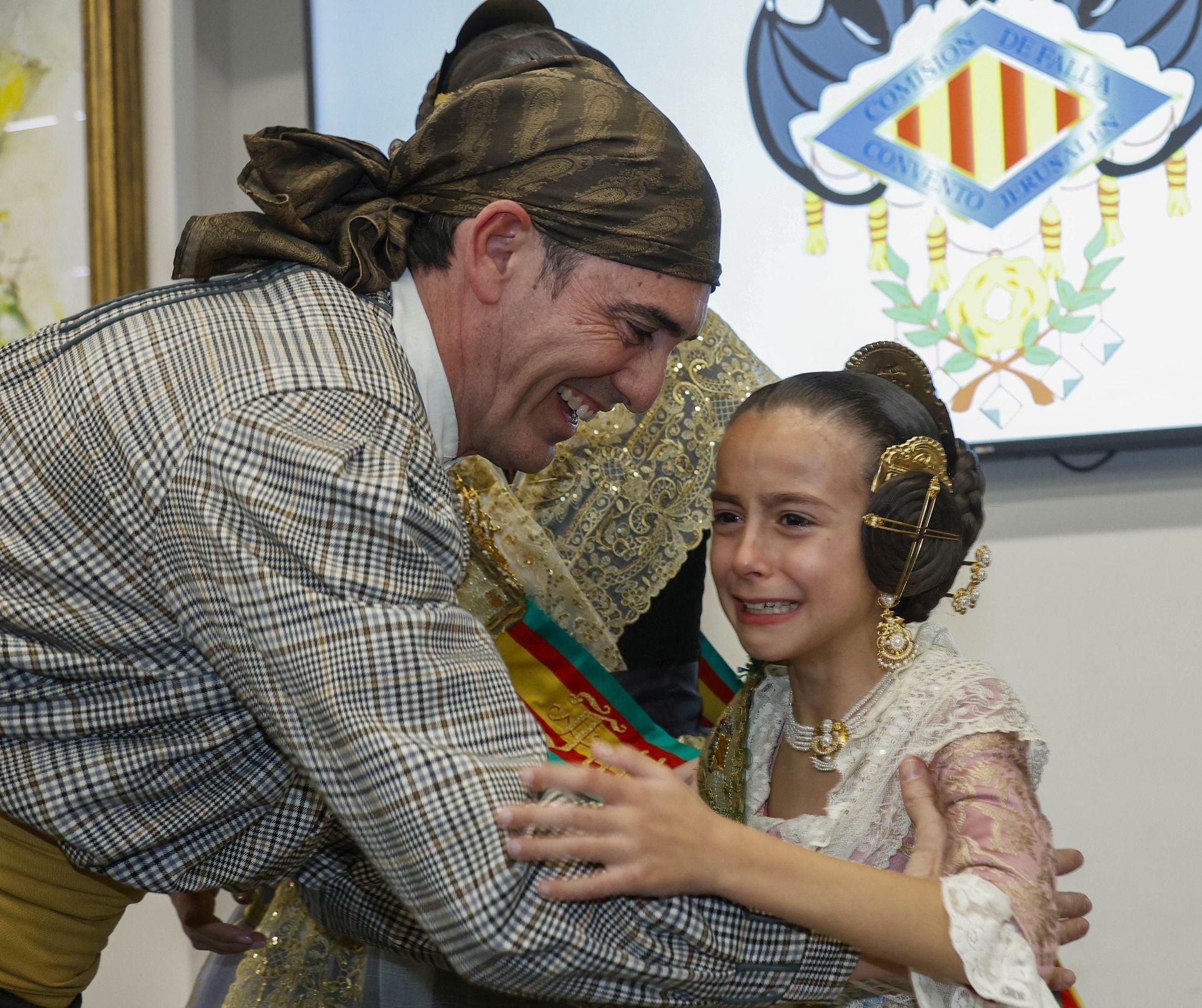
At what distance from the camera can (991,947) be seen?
99 cm

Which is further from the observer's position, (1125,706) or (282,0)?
(282,0)

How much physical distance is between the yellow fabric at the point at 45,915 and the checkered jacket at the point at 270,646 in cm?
7

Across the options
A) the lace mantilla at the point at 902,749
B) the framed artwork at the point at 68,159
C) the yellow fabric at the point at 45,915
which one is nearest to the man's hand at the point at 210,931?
the yellow fabric at the point at 45,915

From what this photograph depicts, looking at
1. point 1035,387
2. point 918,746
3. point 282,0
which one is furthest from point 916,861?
point 282,0

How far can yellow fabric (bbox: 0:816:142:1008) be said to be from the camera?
105cm

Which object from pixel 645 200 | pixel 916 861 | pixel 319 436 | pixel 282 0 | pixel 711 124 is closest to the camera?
pixel 319 436

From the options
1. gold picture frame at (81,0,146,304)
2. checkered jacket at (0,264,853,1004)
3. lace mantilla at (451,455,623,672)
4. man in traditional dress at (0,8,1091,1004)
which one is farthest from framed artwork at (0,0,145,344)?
checkered jacket at (0,264,853,1004)

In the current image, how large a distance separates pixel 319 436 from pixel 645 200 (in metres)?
0.45

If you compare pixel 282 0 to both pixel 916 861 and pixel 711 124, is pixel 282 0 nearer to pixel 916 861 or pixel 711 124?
pixel 711 124

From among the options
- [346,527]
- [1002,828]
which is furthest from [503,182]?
[1002,828]

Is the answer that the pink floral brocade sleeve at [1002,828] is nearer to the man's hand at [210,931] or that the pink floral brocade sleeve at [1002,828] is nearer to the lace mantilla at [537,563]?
the lace mantilla at [537,563]

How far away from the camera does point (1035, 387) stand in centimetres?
201

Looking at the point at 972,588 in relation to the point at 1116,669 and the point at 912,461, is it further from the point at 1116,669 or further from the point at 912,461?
the point at 1116,669

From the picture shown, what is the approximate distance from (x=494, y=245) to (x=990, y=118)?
3.90 ft
